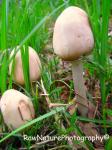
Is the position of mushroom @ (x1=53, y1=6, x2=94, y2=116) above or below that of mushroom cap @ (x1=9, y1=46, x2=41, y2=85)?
above

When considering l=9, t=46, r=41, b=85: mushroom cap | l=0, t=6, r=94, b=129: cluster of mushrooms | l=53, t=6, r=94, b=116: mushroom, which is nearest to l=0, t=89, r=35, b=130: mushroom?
l=0, t=6, r=94, b=129: cluster of mushrooms

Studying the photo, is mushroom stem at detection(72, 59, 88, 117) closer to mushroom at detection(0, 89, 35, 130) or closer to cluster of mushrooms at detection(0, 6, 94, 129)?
cluster of mushrooms at detection(0, 6, 94, 129)

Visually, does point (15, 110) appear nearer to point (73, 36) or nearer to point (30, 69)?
point (30, 69)

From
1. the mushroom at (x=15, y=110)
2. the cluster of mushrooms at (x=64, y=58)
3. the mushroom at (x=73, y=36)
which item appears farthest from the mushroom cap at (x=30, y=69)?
the mushroom at (x=73, y=36)

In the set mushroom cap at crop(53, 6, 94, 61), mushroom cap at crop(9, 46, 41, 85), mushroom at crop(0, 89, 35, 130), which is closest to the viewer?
mushroom cap at crop(53, 6, 94, 61)

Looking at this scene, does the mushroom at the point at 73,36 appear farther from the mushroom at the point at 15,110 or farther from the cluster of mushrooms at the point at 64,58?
the mushroom at the point at 15,110

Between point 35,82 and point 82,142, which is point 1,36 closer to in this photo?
point 35,82

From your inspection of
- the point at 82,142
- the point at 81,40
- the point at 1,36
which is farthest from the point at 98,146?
the point at 1,36

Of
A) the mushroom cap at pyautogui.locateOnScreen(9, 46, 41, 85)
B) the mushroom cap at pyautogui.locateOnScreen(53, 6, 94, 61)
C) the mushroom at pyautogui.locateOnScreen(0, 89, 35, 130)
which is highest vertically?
the mushroom cap at pyautogui.locateOnScreen(53, 6, 94, 61)
